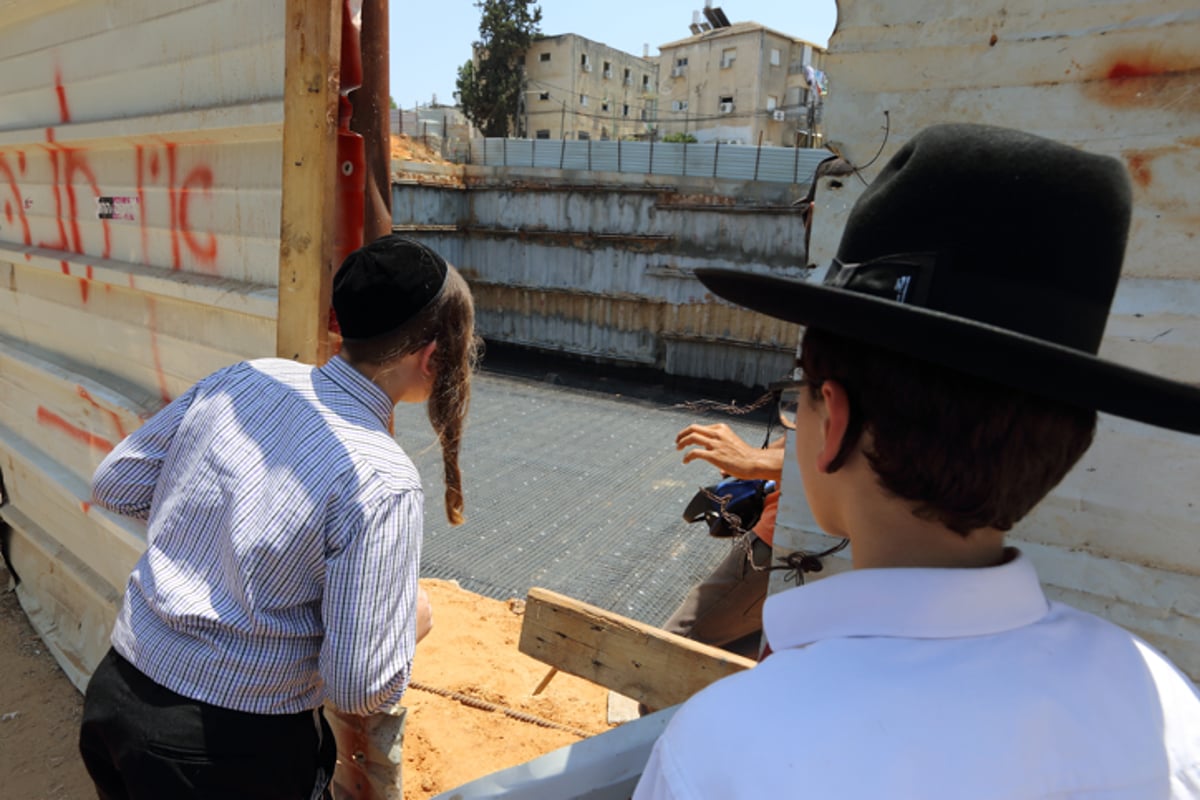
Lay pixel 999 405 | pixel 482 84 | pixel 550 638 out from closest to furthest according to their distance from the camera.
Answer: pixel 999 405 < pixel 550 638 < pixel 482 84

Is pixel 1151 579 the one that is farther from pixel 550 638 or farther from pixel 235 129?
pixel 235 129

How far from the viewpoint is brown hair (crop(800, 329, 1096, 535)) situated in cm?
79

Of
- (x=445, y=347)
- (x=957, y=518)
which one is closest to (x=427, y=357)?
(x=445, y=347)

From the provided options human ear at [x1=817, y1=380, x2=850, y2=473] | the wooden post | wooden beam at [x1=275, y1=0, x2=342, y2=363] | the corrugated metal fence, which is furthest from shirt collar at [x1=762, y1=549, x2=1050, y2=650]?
the corrugated metal fence

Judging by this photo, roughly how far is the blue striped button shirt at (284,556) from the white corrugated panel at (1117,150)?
1.31 metres

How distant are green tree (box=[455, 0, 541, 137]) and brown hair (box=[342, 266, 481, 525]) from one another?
114ft

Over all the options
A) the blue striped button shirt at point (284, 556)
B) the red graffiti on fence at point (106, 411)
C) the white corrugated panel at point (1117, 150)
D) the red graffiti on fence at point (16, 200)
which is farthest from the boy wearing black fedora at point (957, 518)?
the red graffiti on fence at point (16, 200)

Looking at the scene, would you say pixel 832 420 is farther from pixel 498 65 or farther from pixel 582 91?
pixel 582 91

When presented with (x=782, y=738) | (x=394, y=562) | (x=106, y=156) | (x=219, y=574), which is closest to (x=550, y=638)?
(x=394, y=562)

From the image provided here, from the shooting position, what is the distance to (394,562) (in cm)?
156

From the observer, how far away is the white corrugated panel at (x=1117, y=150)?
54.1 inches

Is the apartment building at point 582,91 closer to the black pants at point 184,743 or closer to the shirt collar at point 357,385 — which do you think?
the shirt collar at point 357,385

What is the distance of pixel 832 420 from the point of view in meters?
0.89

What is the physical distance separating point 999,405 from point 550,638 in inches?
62.4
